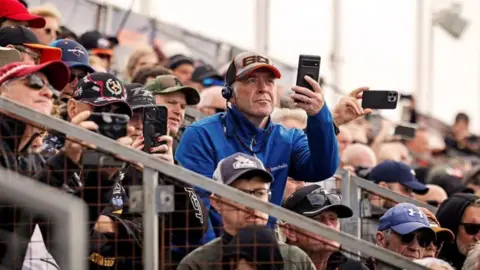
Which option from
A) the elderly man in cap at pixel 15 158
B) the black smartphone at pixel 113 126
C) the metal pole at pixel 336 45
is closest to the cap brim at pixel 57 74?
the elderly man in cap at pixel 15 158

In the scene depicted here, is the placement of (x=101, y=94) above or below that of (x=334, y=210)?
above

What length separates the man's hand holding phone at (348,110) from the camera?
841 centimetres

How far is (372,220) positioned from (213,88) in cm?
233

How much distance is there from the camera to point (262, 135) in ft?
26.5

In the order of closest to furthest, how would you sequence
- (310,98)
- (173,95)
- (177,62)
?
(310,98)
(173,95)
(177,62)

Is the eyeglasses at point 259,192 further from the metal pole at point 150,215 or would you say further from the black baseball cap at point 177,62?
the black baseball cap at point 177,62

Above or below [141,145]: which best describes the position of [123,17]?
above

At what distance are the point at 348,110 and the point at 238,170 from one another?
61.1 inches

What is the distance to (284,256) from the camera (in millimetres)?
6629

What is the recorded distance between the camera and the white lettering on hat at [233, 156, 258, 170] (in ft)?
23.2

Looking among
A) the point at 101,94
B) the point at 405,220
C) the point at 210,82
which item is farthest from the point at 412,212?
the point at 210,82

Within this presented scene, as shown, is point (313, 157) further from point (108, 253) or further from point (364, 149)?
point (364, 149)

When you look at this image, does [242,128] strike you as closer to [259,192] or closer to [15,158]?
[259,192]

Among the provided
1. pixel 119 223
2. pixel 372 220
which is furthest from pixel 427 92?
pixel 119 223
